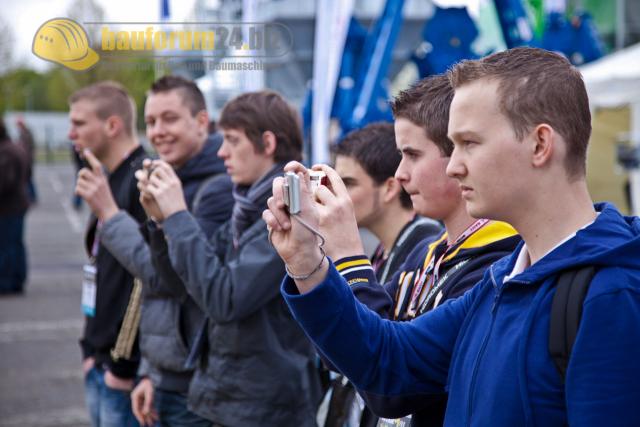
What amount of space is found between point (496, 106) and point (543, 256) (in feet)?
0.89

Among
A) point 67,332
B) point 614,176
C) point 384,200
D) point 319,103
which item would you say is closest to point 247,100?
point 384,200

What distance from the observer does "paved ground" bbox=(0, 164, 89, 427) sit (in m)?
5.73

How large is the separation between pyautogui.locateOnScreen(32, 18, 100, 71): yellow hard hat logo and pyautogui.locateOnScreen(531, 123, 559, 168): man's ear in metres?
4.08

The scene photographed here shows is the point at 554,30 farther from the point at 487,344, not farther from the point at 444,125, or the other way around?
the point at 487,344

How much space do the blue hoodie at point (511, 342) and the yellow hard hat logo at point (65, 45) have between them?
12.6ft

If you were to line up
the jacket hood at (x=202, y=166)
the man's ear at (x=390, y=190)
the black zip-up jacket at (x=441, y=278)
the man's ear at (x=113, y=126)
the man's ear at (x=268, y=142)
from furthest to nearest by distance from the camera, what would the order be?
the man's ear at (x=113, y=126), the jacket hood at (x=202, y=166), the man's ear at (x=268, y=142), the man's ear at (x=390, y=190), the black zip-up jacket at (x=441, y=278)

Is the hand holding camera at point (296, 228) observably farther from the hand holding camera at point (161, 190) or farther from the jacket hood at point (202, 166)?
the jacket hood at point (202, 166)

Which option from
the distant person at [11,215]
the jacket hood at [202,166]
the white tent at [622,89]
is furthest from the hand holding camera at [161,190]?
the distant person at [11,215]

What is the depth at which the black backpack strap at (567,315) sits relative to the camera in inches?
51.8

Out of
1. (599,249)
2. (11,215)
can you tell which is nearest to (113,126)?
(599,249)

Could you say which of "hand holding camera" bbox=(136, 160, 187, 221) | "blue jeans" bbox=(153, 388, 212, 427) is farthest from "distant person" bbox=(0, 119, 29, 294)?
"hand holding camera" bbox=(136, 160, 187, 221)

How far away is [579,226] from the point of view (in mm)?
1412

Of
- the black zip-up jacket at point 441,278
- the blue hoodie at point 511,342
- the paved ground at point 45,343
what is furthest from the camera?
the paved ground at point 45,343
